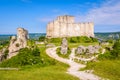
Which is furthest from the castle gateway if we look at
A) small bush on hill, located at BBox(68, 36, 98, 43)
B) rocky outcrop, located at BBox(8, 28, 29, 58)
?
rocky outcrop, located at BBox(8, 28, 29, 58)

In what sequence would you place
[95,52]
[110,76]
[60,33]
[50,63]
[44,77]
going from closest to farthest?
[44,77] < [110,76] < [50,63] < [95,52] < [60,33]

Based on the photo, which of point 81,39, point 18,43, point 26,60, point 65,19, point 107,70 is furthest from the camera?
point 65,19

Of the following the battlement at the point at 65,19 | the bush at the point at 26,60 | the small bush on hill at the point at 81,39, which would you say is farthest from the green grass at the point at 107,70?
the battlement at the point at 65,19

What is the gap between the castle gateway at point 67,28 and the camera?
386 ft

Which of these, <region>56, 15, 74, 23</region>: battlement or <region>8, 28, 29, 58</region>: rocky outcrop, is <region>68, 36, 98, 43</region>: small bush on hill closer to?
<region>56, 15, 74, 23</region>: battlement

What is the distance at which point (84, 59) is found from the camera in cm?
6066

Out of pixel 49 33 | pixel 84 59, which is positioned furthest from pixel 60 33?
pixel 84 59

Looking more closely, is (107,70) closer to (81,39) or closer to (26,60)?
(26,60)

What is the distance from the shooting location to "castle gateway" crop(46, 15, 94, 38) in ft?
386

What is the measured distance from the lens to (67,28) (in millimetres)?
119062

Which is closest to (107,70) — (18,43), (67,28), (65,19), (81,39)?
(18,43)

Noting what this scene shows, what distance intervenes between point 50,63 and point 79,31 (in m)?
68.3

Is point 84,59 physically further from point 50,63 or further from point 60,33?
point 60,33

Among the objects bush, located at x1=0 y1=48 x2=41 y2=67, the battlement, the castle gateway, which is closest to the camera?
bush, located at x1=0 y1=48 x2=41 y2=67
